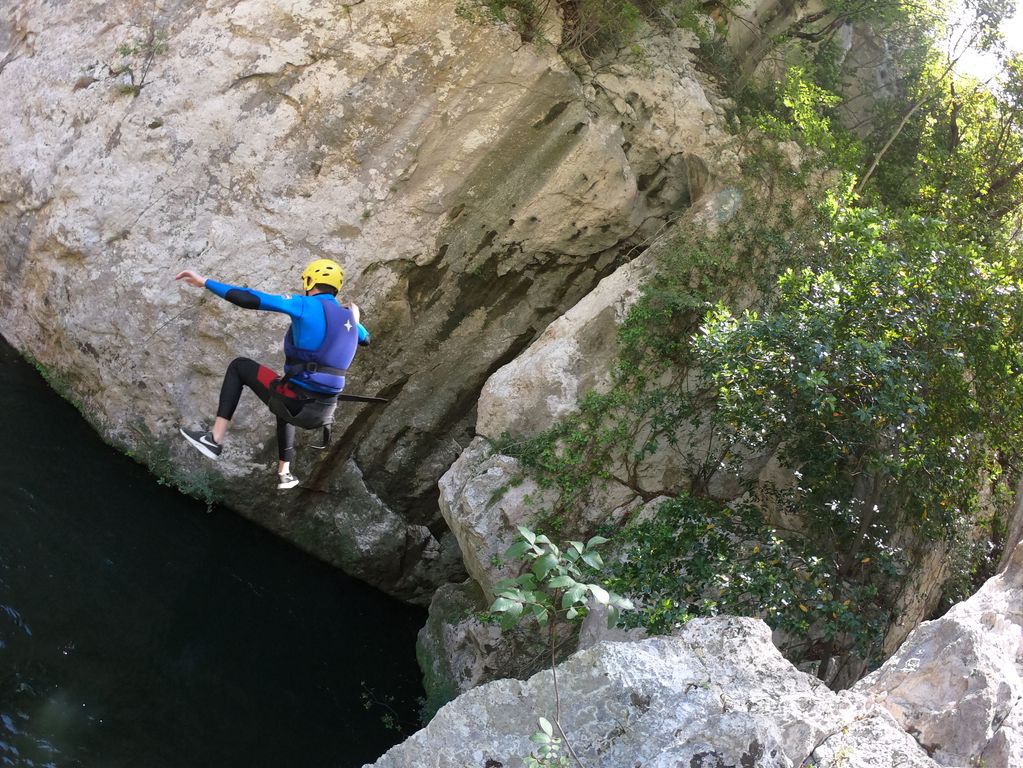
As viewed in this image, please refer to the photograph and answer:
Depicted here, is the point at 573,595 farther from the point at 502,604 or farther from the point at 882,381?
the point at 882,381

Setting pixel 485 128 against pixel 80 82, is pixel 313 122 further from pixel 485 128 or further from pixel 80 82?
pixel 80 82

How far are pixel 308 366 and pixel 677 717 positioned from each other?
4.76 m

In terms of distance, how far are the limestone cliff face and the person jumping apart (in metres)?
2.83

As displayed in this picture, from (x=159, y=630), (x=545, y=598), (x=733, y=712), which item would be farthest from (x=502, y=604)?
(x=159, y=630)

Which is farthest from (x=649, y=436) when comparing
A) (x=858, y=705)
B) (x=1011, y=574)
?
(x=858, y=705)

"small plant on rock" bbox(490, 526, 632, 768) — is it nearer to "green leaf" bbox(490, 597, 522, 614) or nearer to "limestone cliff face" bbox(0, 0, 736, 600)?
"green leaf" bbox(490, 597, 522, 614)

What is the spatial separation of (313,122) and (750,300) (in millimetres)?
5292

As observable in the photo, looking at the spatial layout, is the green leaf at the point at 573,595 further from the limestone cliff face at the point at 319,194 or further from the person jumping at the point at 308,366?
the limestone cliff face at the point at 319,194

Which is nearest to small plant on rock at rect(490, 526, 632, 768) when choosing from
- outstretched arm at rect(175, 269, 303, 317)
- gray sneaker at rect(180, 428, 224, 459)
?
outstretched arm at rect(175, 269, 303, 317)

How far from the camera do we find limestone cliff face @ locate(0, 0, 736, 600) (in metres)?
11.3

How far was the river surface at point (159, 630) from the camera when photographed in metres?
8.15

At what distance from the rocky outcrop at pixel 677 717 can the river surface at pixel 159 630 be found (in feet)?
13.6

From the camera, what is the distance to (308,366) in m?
8.48

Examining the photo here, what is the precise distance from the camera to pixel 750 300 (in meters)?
10.9
